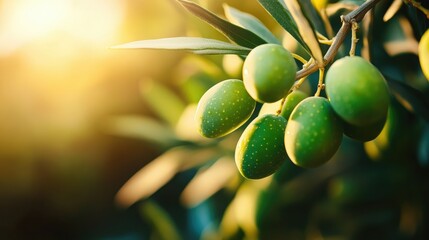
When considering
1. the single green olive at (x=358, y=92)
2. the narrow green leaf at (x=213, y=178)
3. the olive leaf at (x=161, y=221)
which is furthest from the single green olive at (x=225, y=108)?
the olive leaf at (x=161, y=221)

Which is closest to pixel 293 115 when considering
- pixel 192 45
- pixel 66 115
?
pixel 192 45

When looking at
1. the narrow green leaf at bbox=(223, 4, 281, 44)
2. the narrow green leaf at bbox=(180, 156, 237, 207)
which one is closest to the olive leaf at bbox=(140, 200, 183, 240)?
the narrow green leaf at bbox=(180, 156, 237, 207)

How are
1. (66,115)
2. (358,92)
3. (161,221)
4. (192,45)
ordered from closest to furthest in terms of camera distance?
(358,92), (192,45), (161,221), (66,115)

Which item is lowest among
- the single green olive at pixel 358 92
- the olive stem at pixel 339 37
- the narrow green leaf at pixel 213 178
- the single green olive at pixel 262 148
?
the narrow green leaf at pixel 213 178

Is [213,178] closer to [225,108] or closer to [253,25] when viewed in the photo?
[253,25]

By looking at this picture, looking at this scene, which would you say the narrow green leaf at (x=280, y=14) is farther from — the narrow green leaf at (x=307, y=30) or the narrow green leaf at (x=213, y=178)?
the narrow green leaf at (x=213, y=178)

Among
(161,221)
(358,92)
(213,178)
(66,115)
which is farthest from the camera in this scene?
(66,115)
